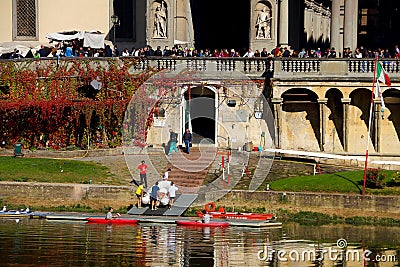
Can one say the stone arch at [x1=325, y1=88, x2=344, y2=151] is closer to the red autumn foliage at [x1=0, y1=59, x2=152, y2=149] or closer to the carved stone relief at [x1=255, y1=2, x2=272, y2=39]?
the carved stone relief at [x1=255, y1=2, x2=272, y2=39]

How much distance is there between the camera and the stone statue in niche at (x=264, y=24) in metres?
91.9

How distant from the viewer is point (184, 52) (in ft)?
294

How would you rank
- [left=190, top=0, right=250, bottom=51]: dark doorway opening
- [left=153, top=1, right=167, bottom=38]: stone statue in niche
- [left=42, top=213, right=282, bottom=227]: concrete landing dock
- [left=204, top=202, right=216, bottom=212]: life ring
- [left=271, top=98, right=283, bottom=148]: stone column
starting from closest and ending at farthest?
1. [left=42, top=213, right=282, bottom=227]: concrete landing dock
2. [left=204, top=202, right=216, bottom=212]: life ring
3. [left=271, top=98, right=283, bottom=148]: stone column
4. [left=153, top=1, right=167, bottom=38]: stone statue in niche
5. [left=190, top=0, right=250, bottom=51]: dark doorway opening

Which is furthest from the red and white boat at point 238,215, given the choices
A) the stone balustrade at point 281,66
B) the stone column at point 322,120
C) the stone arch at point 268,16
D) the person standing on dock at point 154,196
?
the stone arch at point 268,16

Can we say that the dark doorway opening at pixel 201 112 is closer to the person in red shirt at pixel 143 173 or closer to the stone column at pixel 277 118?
the stone column at pixel 277 118

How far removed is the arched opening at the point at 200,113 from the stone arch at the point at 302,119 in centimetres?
430

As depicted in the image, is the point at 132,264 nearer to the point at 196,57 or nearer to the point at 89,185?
the point at 89,185

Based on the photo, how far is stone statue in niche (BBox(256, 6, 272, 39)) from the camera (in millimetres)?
91875

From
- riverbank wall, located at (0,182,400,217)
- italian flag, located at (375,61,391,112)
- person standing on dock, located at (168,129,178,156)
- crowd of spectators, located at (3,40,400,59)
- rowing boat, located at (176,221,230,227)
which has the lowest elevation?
rowing boat, located at (176,221,230,227)

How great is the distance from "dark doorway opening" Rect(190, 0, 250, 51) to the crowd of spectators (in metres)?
6.69

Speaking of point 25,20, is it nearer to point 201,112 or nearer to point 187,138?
point 201,112

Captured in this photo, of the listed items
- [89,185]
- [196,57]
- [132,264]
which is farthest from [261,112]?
[132,264]

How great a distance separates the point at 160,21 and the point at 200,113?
819 centimetres

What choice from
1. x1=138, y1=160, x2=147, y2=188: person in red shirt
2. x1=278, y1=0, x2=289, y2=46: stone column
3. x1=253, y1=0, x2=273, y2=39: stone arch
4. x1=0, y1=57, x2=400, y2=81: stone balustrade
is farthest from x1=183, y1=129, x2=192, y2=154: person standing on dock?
x1=253, y1=0, x2=273, y2=39: stone arch
